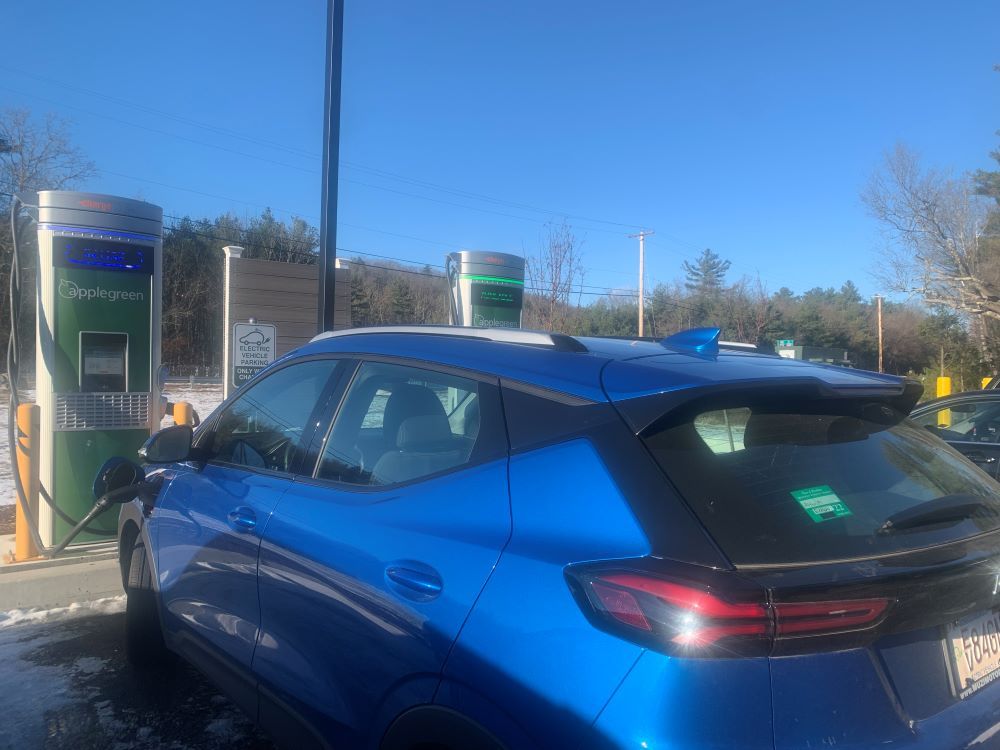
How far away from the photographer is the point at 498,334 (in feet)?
8.15

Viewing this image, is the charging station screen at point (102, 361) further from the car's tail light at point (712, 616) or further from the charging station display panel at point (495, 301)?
the car's tail light at point (712, 616)

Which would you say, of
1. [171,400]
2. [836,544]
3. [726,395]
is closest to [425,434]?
[726,395]

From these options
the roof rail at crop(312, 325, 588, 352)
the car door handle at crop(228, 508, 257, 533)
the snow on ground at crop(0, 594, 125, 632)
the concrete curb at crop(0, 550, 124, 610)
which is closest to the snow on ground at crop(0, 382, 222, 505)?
the concrete curb at crop(0, 550, 124, 610)

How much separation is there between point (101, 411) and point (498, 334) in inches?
175

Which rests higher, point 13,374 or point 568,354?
point 568,354

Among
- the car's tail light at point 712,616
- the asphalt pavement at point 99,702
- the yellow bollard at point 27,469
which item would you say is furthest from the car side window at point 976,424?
the yellow bollard at point 27,469

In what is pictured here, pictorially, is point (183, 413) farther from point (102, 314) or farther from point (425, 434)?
point (425, 434)

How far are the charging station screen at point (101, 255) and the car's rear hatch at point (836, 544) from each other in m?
4.96

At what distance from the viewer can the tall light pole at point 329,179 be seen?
21.6 feet

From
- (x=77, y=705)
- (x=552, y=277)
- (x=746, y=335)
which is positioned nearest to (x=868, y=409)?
(x=77, y=705)

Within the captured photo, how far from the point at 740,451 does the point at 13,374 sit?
554 cm

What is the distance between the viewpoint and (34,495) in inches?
214

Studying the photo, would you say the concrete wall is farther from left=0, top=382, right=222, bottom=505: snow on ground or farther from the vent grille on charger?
left=0, top=382, right=222, bottom=505: snow on ground

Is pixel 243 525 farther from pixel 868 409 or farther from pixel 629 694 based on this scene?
pixel 868 409
